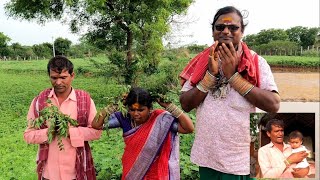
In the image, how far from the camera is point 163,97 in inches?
108

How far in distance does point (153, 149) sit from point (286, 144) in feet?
3.27

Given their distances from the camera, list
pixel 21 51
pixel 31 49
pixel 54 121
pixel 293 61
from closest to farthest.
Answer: pixel 54 121 < pixel 293 61 < pixel 31 49 < pixel 21 51

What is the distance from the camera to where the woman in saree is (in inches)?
112

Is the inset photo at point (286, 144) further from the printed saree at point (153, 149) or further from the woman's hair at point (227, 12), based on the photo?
the printed saree at point (153, 149)

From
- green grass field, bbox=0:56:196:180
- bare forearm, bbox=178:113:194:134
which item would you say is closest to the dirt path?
green grass field, bbox=0:56:196:180

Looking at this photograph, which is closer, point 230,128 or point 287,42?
point 230,128

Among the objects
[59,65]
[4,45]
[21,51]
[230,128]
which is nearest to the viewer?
[230,128]

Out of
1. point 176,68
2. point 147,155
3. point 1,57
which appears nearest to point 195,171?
point 147,155

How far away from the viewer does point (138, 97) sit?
277 centimetres

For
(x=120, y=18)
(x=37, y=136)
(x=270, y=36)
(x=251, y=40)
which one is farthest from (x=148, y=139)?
(x=270, y=36)

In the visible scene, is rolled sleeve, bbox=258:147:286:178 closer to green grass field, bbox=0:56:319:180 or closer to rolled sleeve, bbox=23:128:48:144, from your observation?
green grass field, bbox=0:56:319:180

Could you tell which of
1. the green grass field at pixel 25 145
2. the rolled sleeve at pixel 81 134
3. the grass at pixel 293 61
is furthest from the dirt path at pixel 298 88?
the rolled sleeve at pixel 81 134

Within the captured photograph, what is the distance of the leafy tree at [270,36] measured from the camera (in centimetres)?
2894

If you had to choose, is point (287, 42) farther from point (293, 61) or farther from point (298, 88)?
point (298, 88)
